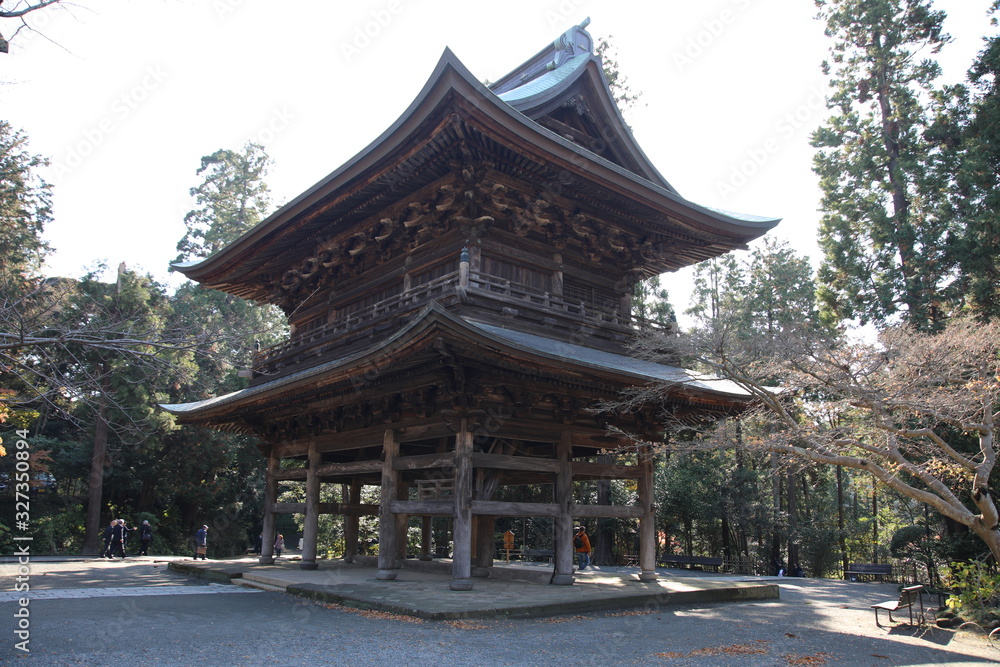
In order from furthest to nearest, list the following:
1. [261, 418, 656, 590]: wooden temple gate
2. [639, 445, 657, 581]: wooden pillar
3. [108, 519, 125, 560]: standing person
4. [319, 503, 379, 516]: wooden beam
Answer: [108, 519, 125, 560]: standing person, [319, 503, 379, 516]: wooden beam, [639, 445, 657, 581]: wooden pillar, [261, 418, 656, 590]: wooden temple gate

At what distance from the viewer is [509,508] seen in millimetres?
10836

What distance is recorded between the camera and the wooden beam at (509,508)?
34.6ft

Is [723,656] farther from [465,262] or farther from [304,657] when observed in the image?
[465,262]

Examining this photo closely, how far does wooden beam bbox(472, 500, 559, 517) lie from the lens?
10547 millimetres

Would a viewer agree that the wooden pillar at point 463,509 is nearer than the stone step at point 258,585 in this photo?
Yes

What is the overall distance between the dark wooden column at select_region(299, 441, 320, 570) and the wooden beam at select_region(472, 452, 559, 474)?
5088 mm

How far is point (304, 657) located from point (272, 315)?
36356mm

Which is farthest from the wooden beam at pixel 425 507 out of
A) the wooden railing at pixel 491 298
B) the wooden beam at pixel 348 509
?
the wooden railing at pixel 491 298

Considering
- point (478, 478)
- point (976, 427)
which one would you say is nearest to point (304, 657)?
point (478, 478)

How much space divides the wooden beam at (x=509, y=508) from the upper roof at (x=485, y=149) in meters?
6.02

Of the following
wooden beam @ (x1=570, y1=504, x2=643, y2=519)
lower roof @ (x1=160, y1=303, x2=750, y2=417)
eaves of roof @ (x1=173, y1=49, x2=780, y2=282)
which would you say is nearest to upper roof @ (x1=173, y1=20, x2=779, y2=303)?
eaves of roof @ (x1=173, y1=49, x2=780, y2=282)

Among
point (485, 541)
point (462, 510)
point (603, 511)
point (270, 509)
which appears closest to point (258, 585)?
point (270, 509)

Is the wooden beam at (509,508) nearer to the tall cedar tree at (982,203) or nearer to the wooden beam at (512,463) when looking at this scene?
the wooden beam at (512,463)

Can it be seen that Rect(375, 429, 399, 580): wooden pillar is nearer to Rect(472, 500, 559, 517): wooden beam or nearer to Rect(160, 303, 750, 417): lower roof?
Rect(160, 303, 750, 417): lower roof
